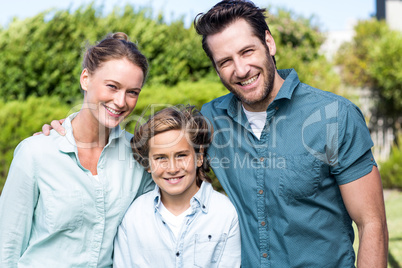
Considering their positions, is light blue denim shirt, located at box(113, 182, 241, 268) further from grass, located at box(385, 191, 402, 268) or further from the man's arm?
grass, located at box(385, 191, 402, 268)

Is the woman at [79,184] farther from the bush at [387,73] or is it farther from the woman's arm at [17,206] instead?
the bush at [387,73]

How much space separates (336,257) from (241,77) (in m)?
1.09

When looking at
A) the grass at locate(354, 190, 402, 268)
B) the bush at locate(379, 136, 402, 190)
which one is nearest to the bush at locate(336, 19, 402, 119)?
the bush at locate(379, 136, 402, 190)

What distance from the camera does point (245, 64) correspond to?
2.33 meters

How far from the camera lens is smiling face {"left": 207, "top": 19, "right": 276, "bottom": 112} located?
2.33 metres

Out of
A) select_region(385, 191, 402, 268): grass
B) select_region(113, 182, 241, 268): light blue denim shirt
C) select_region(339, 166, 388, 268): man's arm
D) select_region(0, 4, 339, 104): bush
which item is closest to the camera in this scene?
select_region(339, 166, 388, 268): man's arm

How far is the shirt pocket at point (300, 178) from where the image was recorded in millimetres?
2135

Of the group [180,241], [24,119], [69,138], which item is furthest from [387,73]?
[69,138]

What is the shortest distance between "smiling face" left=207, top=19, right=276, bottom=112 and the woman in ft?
1.57

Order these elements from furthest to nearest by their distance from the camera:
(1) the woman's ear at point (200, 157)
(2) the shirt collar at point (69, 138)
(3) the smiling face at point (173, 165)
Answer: (1) the woman's ear at point (200, 157) < (3) the smiling face at point (173, 165) < (2) the shirt collar at point (69, 138)

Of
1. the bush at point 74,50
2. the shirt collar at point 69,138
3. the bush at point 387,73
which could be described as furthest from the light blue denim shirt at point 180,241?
the bush at point 387,73

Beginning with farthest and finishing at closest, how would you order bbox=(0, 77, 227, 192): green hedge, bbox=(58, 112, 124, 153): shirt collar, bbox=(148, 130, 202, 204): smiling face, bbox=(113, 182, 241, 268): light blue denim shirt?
bbox=(0, 77, 227, 192): green hedge < bbox=(148, 130, 202, 204): smiling face < bbox=(113, 182, 241, 268): light blue denim shirt < bbox=(58, 112, 124, 153): shirt collar

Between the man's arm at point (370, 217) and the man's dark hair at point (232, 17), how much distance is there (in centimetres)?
97

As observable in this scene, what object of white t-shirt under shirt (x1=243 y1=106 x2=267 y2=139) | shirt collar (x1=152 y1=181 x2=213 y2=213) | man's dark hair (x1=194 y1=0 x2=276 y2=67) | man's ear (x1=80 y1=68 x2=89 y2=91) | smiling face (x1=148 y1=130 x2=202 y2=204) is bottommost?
shirt collar (x1=152 y1=181 x2=213 y2=213)
